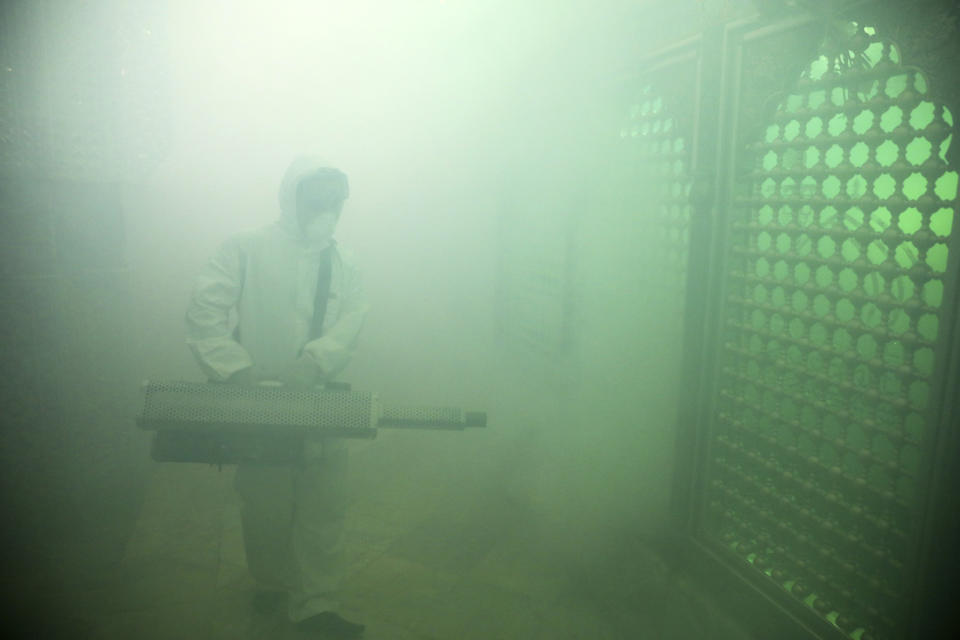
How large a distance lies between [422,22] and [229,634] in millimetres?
4478

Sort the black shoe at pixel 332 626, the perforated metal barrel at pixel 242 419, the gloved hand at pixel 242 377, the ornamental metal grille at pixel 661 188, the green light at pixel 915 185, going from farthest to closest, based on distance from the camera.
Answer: the ornamental metal grille at pixel 661 188
the green light at pixel 915 185
the black shoe at pixel 332 626
the gloved hand at pixel 242 377
the perforated metal barrel at pixel 242 419

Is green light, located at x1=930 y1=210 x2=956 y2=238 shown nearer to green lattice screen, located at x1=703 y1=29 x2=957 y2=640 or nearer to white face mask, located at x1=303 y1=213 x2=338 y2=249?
green lattice screen, located at x1=703 y1=29 x2=957 y2=640

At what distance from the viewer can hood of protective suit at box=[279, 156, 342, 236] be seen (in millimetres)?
3141

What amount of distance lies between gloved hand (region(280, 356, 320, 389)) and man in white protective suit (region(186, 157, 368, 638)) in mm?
106

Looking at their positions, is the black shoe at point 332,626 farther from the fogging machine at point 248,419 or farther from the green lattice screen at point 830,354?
the green lattice screen at point 830,354

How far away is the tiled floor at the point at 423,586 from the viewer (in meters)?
3.20

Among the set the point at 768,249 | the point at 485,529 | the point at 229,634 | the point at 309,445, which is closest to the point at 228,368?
the point at 309,445

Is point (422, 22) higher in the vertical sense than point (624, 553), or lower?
higher

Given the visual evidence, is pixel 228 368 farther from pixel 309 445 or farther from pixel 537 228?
pixel 537 228

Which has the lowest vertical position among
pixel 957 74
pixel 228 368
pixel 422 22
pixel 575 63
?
pixel 228 368

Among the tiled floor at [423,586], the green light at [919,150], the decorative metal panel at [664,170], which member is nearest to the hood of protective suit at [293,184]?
the decorative metal panel at [664,170]

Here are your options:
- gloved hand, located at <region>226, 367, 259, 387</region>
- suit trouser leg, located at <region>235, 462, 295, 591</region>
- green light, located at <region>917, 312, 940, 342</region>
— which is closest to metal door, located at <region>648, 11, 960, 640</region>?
green light, located at <region>917, 312, 940, 342</region>

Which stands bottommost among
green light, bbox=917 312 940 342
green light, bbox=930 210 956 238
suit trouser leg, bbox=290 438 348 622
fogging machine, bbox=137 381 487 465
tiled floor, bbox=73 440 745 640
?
tiled floor, bbox=73 440 745 640

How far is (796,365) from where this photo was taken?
287 cm
